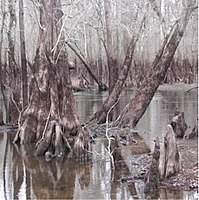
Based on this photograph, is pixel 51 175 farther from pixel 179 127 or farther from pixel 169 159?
pixel 179 127

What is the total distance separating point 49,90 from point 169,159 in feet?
20.4

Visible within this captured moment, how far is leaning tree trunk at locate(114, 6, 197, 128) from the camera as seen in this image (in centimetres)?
1458

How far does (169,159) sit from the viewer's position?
943cm

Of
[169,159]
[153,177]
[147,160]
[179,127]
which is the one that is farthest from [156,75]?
[153,177]

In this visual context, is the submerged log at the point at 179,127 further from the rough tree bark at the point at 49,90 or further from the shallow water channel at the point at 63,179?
the rough tree bark at the point at 49,90

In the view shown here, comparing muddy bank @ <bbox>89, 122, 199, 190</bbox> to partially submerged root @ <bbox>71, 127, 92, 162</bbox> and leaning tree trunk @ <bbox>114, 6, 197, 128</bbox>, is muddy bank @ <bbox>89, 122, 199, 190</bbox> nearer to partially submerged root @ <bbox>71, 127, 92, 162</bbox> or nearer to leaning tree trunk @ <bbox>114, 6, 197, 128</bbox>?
leaning tree trunk @ <bbox>114, 6, 197, 128</bbox>

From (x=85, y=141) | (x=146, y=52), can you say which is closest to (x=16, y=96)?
(x=85, y=141)

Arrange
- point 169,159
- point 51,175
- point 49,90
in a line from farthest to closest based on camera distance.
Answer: point 49,90, point 51,175, point 169,159

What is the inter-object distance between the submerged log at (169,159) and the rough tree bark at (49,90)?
201 inches

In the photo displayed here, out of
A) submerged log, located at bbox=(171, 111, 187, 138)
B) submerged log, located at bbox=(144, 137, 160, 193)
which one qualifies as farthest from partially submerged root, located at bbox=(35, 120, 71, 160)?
submerged log, located at bbox=(144, 137, 160, 193)

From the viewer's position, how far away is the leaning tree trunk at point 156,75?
14584 millimetres

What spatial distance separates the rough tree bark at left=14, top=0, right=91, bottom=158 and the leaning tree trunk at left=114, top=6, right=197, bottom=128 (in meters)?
1.80

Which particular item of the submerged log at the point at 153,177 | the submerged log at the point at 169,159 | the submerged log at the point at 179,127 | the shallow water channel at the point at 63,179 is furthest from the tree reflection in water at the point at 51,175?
the submerged log at the point at 179,127

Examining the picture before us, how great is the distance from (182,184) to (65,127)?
5819mm
